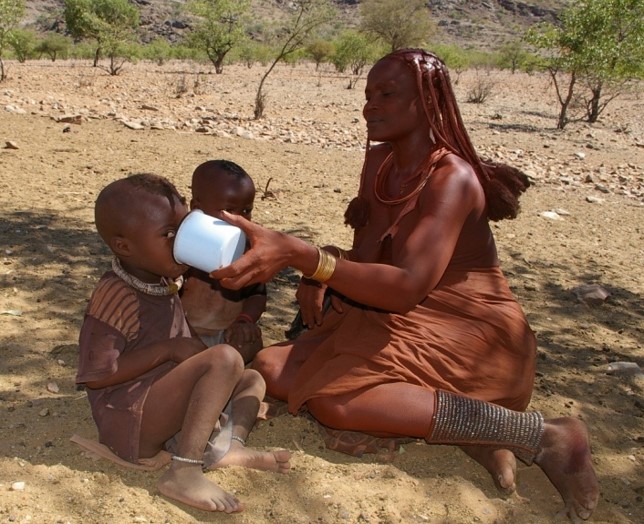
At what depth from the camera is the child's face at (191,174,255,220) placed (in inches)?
103

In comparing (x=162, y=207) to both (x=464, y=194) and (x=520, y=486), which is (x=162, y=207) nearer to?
(x=464, y=194)

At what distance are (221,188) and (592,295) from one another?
237 centimetres

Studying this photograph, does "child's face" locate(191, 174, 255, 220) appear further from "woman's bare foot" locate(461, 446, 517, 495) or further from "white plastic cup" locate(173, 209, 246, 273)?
"woman's bare foot" locate(461, 446, 517, 495)

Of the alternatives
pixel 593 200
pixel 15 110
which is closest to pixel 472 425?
pixel 593 200

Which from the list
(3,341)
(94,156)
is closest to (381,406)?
(3,341)

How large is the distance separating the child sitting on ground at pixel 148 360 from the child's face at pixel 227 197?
55 centimetres

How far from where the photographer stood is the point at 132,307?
2.07m

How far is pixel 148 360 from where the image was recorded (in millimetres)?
2014

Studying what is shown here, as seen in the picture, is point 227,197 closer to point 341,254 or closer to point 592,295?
point 341,254

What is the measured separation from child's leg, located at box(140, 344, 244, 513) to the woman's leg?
1.46 feet

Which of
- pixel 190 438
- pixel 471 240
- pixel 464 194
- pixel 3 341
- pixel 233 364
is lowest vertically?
pixel 3 341

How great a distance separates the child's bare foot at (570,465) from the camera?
2.13 m

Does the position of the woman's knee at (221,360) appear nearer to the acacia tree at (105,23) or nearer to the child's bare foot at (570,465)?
the child's bare foot at (570,465)

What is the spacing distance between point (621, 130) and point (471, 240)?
1188 cm
